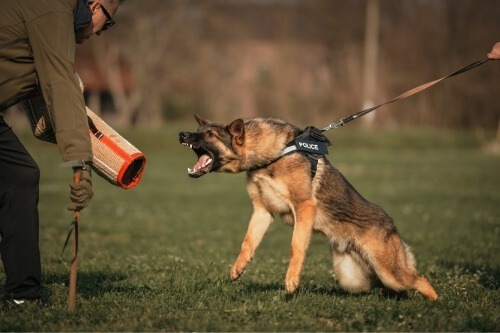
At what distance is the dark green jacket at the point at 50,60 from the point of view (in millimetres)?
4965

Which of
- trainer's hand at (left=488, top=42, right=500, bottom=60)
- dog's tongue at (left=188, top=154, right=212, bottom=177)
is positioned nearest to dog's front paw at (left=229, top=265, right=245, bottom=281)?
dog's tongue at (left=188, top=154, right=212, bottom=177)

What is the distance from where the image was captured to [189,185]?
24.2 meters

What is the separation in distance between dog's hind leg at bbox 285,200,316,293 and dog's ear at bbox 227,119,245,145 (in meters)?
0.87

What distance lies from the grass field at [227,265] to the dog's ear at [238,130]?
1.40m

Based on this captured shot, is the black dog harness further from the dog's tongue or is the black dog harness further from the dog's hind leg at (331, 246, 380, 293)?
the dog's hind leg at (331, 246, 380, 293)

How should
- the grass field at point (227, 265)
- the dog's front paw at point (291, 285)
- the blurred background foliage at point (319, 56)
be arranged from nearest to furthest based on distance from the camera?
the grass field at point (227, 265) < the dog's front paw at point (291, 285) < the blurred background foliage at point (319, 56)

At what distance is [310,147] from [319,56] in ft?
148

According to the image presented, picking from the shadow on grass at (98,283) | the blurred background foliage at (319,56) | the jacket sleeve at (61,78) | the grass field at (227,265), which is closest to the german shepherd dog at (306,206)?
the grass field at (227,265)

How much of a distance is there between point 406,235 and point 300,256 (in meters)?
6.72

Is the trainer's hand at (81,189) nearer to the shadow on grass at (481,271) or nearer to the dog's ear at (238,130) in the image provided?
the dog's ear at (238,130)

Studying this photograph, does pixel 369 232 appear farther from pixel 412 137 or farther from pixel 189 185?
pixel 412 137

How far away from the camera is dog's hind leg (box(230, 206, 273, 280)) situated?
21.3 feet

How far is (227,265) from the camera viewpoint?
862cm

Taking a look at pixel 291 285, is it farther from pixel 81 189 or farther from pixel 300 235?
pixel 81 189
